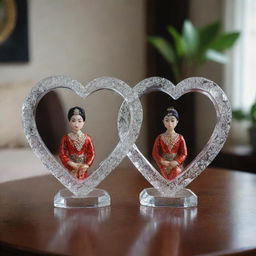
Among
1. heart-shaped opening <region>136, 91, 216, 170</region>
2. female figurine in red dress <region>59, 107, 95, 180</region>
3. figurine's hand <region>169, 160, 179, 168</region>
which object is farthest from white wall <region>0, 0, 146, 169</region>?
figurine's hand <region>169, 160, 179, 168</region>

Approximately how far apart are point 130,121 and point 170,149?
0.14 metres

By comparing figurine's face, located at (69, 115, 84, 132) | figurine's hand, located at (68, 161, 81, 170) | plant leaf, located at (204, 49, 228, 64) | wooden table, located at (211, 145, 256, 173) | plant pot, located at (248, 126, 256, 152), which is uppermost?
plant leaf, located at (204, 49, 228, 64)

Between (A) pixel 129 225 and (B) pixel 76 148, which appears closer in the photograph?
(A) pixel 129 225

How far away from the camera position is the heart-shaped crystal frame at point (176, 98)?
1.62 m

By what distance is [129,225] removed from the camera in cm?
145

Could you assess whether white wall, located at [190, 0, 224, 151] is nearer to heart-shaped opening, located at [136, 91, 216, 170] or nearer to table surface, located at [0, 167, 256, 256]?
heart-shaped opening, located at [136, 91, 216, 170]

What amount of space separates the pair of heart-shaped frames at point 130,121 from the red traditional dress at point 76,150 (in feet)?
0.11

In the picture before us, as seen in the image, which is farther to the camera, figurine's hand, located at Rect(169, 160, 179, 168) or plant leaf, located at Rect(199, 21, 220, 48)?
plant leaf, located at Rect(199, 21, 220, 48)

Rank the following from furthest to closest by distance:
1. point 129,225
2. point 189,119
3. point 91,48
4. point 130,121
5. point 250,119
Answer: point 189,119 < point 91,48 < point 250,119 < point 130,121 < point 129,225

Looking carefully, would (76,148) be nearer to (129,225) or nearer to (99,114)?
(129,225)

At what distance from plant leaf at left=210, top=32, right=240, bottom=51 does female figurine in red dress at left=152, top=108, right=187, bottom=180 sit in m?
2.16

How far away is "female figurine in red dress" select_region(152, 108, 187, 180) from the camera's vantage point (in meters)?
1.62

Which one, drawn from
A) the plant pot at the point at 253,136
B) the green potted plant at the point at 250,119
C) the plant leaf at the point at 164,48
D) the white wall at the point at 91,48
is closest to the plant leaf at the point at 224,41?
the plant leaf at the point at 164,48

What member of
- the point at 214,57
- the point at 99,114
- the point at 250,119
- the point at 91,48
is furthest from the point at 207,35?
the point at 99,114
